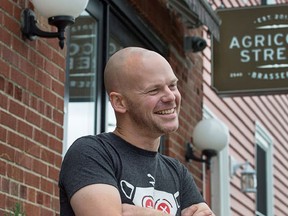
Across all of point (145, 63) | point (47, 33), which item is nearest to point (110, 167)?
point (145, 63)

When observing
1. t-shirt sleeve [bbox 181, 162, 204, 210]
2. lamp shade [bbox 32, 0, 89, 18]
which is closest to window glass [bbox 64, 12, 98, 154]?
lamp shade [bbox 32, 0, 89, 18]

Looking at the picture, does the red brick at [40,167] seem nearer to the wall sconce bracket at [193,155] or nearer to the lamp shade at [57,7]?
the lamp shade at [57,7]

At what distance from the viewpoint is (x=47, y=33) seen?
493 centimetres

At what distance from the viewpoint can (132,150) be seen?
117 inches

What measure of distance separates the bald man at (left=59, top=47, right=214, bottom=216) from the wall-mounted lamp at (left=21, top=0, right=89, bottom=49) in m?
2.00

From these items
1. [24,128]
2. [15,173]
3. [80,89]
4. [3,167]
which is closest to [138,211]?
[3,167]

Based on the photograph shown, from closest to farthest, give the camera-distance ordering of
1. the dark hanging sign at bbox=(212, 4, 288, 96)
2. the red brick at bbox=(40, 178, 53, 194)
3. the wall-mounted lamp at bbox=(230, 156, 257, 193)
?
the red brick at bbox=(40, 178, 53, 194), the dark hanging sign at bbox=(212, 4, 288, 96), the wall-mounted lamp at bbox=(230, 156, 257, 193)

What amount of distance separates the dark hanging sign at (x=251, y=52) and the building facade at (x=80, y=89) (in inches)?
10.9

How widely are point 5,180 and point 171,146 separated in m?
3.13

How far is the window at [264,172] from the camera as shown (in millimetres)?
12344

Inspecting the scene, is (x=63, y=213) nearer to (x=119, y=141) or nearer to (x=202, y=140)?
(x=119, y=141)

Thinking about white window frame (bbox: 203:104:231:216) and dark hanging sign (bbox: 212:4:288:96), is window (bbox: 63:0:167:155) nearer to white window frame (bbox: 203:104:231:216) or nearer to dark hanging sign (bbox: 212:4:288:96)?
dark hanging sign (bbox: 212:4:288:96)

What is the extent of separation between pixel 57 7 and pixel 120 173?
2.19 meters

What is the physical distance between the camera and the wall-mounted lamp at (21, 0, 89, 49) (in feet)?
16.0
